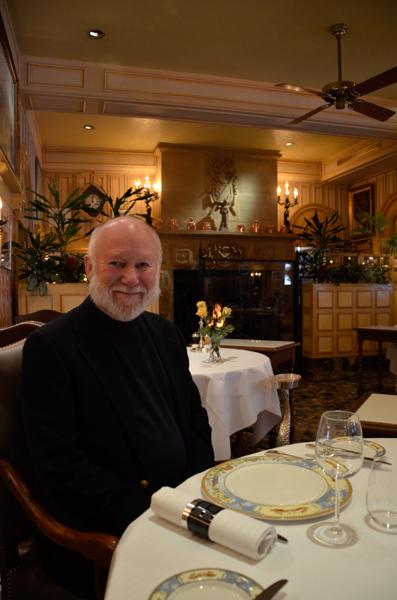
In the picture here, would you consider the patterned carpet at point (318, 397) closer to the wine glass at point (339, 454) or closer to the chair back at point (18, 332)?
the chair back at point (18, 332)

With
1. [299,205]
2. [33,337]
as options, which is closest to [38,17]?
[33,337]

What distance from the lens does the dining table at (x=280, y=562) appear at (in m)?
0.68

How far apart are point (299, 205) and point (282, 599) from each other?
950cm

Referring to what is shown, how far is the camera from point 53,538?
1.11m

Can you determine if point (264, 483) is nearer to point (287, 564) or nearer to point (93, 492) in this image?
point (287, 564)

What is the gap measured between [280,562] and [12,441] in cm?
91

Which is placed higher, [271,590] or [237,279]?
[237,279]

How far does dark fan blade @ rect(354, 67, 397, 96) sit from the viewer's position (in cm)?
359

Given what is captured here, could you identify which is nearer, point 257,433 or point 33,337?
point 33,337

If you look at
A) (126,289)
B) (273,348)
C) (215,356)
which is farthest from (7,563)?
(273,348)

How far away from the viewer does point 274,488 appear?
0.98 metres

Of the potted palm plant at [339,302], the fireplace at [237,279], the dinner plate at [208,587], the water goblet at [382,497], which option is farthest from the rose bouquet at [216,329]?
the potted palm plant at [339,302]

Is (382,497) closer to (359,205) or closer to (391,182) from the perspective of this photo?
(391,182)

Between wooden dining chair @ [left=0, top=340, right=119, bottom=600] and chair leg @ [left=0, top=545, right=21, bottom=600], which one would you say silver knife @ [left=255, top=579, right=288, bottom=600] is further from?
chair leg @ [left=0, top=545, right=21, bottom=600]
